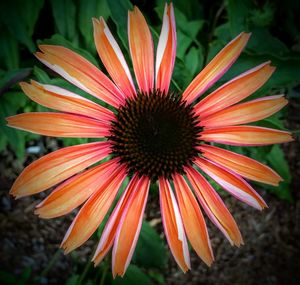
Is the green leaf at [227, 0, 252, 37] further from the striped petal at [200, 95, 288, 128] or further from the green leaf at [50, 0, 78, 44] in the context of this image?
the green leaf at [50, 0, 78, 44]

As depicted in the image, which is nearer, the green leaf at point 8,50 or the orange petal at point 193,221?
the orange petal at point 193,221

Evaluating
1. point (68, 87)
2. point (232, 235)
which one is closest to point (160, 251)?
point (232, 235)

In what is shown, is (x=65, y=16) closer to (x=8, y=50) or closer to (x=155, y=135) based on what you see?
(x=8, y=50)

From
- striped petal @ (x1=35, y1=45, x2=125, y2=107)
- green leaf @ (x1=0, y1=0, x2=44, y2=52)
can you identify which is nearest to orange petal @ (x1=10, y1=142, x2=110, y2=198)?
→ striped petal @ (x1=35, y1=45, x2=125, y2=107)

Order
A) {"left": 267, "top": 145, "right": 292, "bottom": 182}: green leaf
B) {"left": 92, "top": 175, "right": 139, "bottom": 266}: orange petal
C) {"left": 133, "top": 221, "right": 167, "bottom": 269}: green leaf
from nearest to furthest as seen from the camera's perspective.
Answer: {"left": 92, "top": 175, "right": 139, "bottom": 266}: orange petal → {"left": 133, "top": 221, "right": 167, "bottom": 269}: green leaf → {"left": 267, "top": 145, "right": 292, "bottom": 182}: green leaf

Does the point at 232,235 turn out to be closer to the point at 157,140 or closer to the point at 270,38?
the point at 157,140

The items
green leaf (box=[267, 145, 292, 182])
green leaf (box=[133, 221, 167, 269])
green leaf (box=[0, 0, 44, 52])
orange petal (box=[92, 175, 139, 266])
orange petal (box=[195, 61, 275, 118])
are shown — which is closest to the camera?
orange petal (box=[92, 175, 139, 266])

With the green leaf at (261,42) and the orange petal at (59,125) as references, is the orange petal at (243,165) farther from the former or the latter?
the green leaf at (261,42)

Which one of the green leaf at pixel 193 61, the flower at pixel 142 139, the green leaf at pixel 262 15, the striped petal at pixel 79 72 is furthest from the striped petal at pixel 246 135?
the green leaf at pixel 262 15
